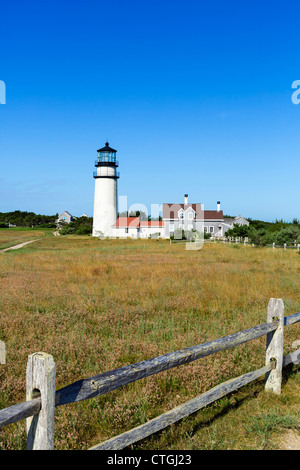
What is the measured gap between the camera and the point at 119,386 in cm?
310

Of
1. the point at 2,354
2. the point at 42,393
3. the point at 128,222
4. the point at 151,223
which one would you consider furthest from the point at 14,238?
the point at 42,393

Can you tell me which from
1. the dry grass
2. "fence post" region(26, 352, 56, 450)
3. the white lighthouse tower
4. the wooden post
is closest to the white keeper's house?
the white lighthouse tower

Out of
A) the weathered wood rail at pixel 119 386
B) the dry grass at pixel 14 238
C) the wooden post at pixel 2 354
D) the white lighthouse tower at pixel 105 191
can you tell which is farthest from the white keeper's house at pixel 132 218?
the weathered wood rail at pixel 119 386

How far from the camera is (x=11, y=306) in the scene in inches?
346

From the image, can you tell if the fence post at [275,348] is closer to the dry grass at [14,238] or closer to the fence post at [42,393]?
the fence post at [42,393]

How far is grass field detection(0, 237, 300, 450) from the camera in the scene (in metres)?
3.74

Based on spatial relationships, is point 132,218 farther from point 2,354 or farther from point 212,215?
point 2,354

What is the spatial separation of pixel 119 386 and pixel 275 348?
8.54 ft

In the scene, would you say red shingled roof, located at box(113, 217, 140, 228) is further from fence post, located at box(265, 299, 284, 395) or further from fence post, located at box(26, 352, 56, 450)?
fence post, located at box(26, 352, 56, 450)

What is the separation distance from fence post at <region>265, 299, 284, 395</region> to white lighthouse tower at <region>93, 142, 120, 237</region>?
165ft

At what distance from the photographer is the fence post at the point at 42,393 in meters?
2.39

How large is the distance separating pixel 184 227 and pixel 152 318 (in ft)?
186
